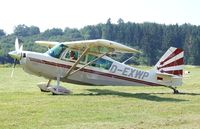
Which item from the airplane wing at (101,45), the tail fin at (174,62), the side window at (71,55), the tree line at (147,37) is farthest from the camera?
the tree line at (147,37)

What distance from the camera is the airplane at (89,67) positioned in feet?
60.7

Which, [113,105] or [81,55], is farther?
[81,55]

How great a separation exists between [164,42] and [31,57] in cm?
13565

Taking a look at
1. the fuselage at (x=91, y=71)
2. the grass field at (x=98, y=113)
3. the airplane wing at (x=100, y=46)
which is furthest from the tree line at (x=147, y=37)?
the grass field at (x=98, y=113)

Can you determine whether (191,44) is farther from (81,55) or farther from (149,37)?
(81,55)

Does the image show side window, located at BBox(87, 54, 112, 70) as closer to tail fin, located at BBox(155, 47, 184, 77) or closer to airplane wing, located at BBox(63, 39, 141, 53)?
airplane wing, located at BBox(63, 39, 141, 53)

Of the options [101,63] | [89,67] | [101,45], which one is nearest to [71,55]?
[89,67]

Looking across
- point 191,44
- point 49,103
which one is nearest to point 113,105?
point 49,103

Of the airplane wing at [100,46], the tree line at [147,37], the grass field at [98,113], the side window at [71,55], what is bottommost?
the grass field at [98,113]

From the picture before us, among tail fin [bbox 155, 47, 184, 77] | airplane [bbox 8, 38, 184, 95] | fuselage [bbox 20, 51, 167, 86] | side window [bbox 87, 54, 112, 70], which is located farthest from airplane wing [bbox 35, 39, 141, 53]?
tail fin [bbox 155, 47, 184, 77]

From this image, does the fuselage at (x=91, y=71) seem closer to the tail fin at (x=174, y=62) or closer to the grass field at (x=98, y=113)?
the tail fin at (x=174, y=62)

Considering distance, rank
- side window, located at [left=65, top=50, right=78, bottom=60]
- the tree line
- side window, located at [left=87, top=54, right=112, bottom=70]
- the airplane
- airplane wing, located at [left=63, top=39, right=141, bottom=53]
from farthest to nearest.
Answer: the tree line
side window, located at [left=87, top=54, right=112, bottom=70]
side window, located at [left=65, top=50, right=78, bottom=60]
the airplane
airplane wing, located at [left=63, top=39, right=141, bottom=53]

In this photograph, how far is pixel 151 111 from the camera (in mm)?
12961

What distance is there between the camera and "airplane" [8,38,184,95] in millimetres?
18500
